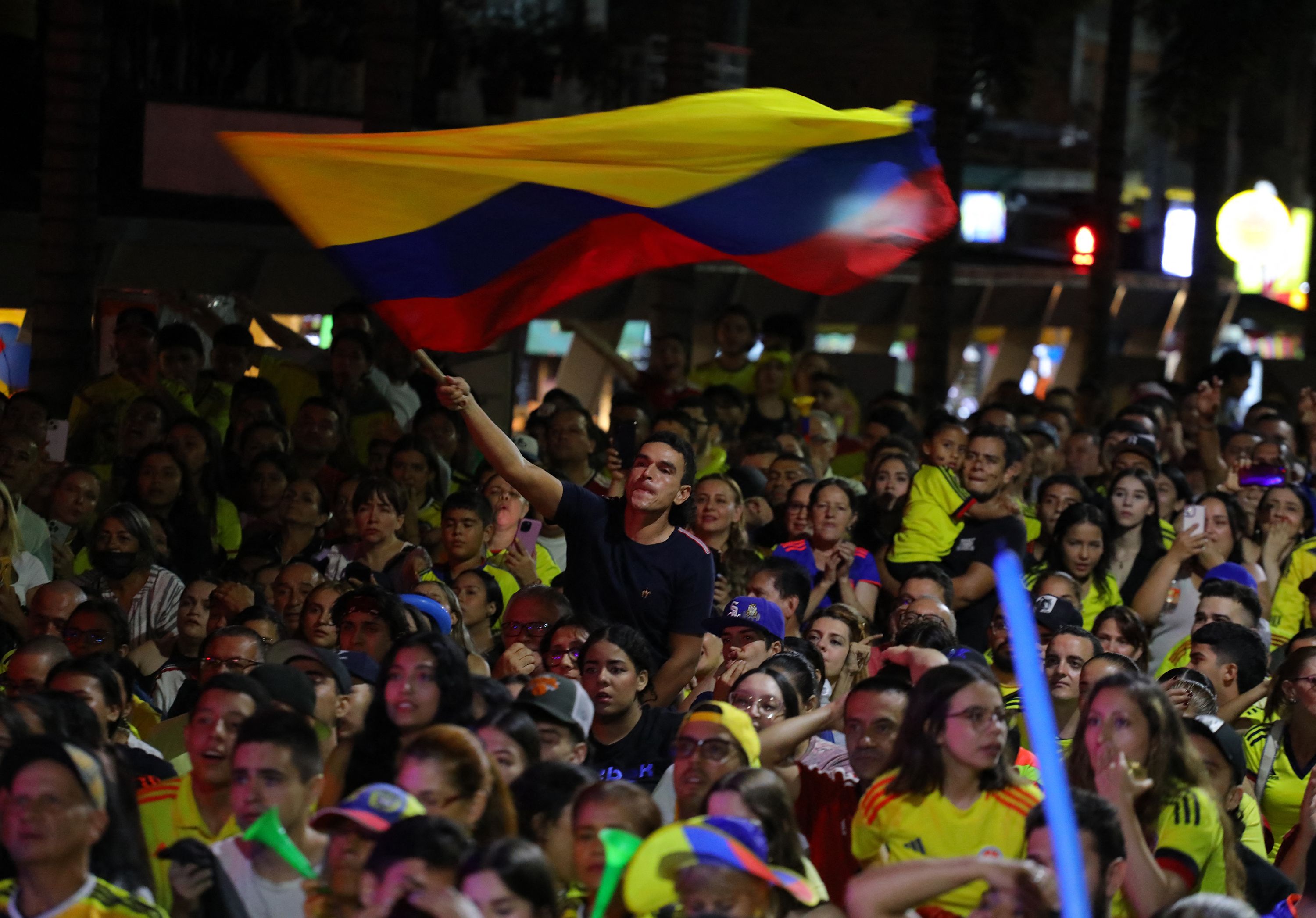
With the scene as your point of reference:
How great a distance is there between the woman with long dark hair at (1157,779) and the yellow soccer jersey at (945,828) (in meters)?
0.22

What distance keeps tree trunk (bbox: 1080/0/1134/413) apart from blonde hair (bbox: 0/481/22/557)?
13418 millimetres

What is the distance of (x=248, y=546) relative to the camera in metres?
9.84

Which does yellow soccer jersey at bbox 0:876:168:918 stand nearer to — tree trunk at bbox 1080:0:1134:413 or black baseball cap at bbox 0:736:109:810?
black baseball cap at bbox 0:736:109:810

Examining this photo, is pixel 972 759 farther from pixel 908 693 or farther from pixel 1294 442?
pixel 1294 442

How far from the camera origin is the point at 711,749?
19.5 feet

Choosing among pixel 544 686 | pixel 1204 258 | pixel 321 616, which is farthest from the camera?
pixel 1204 258

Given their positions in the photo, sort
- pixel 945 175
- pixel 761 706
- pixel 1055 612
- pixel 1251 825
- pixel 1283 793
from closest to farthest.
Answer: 1. pixel 1251 825
2. pixel 761 706
3. pixel 1283 793
4. pixel 1055 612
5. pixel 945 175

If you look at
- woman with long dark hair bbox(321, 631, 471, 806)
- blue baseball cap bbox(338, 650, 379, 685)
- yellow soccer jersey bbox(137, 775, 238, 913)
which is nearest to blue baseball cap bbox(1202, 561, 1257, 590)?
blue baseball cap bbox(338, 650, 379, 685)

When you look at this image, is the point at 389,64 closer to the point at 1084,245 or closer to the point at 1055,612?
the point at 1055,612

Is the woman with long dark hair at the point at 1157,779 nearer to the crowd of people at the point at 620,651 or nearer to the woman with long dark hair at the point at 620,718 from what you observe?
the crowd of people at the point at 620,651

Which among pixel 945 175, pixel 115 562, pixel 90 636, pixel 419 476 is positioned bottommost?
pixel 90 636

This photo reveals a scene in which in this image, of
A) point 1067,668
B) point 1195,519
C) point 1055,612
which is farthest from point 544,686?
point 1195,519

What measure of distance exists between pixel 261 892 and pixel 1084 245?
16263mm

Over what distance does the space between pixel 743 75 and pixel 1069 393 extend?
4.87m
